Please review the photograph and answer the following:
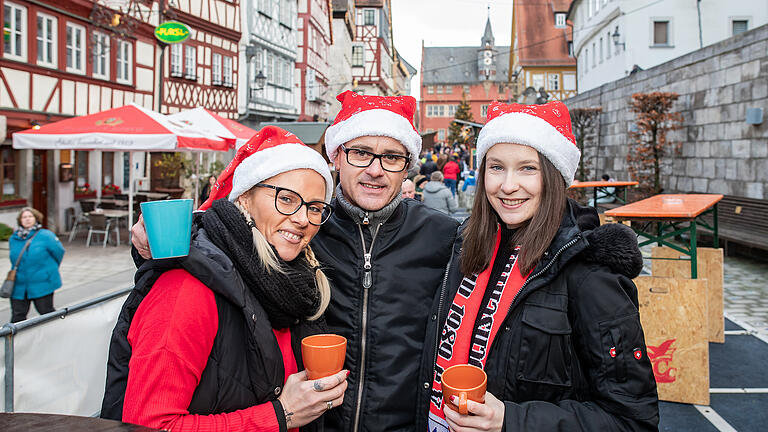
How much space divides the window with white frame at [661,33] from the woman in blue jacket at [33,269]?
25162mm

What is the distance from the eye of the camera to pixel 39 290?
20.6 feet

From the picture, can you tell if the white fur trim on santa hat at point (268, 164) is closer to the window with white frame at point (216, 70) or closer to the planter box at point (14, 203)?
the planter box at point (14, 203)

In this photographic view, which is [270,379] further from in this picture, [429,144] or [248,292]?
[429,144]

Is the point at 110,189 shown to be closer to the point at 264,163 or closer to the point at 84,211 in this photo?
the point at 84,211

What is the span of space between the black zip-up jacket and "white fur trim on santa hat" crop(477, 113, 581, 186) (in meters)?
0.54

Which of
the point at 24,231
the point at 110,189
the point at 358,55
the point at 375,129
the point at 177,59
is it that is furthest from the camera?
the point at 358,55

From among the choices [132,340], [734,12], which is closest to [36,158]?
[132,340]

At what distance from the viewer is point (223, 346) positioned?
1.61 meters

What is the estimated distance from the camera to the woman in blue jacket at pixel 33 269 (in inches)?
245

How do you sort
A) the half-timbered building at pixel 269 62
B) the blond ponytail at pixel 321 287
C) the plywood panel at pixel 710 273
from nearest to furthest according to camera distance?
1. the blond ponytail at pixel 321 287
2. the plywood panel at pixel 710 273
3. the half-timbered building at pixel 269 62

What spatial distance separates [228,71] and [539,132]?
2084 cm

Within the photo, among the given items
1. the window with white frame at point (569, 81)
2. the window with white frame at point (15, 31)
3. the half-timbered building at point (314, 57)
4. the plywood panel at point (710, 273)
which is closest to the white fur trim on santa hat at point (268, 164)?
→ the plywood panel at point (710, 273)

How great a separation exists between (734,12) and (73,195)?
25.5 m

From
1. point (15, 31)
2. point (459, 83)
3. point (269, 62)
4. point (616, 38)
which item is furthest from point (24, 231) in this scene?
point (459, 83)
